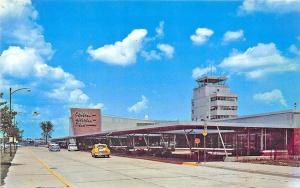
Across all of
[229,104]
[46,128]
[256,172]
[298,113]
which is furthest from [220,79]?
[256,172]

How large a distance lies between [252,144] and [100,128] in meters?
85.9

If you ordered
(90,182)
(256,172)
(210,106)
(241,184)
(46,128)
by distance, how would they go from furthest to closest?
1. (46,128)
2. (210,106)
3. (256,172)
4. (90,182)
5. (241,184)

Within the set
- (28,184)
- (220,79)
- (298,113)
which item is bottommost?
(28,184)

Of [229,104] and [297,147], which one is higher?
[229,104]

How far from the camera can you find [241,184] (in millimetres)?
18562

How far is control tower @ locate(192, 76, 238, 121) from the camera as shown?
472 ft

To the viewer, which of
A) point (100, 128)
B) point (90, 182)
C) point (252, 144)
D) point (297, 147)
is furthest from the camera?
point (100, 128)

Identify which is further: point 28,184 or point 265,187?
point 28,184

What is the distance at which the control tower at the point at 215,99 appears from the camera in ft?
472

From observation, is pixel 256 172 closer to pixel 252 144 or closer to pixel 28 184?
pixel 28 184

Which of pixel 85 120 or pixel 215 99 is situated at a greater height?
pixel 215 99

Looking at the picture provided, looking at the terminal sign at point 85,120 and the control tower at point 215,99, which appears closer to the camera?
the terminal sign at point 85,120

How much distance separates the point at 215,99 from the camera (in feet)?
466

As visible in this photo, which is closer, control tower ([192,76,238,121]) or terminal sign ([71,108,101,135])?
terminal sign ([71,108,101,135])
